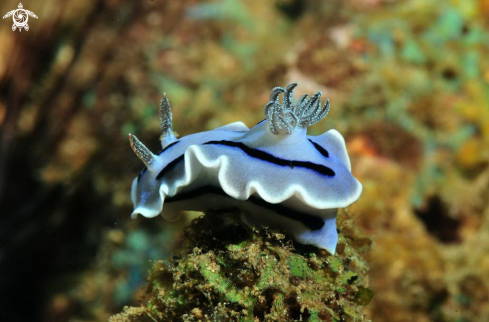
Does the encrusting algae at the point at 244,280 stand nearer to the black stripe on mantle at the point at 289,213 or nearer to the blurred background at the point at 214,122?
the black stripe on mantle at the point at 289,213

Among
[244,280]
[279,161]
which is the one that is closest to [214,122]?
[279,161]

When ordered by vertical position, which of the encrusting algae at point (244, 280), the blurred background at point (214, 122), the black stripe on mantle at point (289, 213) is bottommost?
the encrusting algae at point (244, 280)

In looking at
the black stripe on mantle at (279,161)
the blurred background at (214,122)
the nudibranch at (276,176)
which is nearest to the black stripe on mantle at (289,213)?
the nudibranch at (276,176)

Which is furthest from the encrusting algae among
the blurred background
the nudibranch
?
the blurred background

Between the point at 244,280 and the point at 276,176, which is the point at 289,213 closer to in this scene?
the point at 276,176

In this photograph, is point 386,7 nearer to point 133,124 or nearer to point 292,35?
point 292,35

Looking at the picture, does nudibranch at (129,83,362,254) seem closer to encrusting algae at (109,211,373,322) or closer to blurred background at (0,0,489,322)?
encrusting algae at (109,211,373,322)
